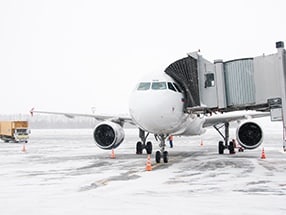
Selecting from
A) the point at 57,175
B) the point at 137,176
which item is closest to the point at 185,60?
the point at 137,176

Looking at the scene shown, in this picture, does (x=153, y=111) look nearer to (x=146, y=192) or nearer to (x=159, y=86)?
(x=159, y=86)

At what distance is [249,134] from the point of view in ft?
57.1

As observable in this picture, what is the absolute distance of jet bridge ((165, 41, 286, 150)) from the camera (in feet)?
40.8

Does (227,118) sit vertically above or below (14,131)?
above

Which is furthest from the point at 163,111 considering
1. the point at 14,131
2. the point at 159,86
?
the point at 14,131

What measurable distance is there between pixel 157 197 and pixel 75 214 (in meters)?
1.96

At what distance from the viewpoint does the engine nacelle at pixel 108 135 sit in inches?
703

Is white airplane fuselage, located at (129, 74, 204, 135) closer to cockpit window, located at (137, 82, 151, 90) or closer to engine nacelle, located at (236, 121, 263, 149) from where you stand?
cockpit window, located at (137, 82, 151, 90)

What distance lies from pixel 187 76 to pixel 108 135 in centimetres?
562

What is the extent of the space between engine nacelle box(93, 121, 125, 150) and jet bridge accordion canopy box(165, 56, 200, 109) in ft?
13.8

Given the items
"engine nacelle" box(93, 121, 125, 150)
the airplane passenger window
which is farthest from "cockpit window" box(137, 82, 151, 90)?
"engine nacelle" box(93, 121, 125, 150)

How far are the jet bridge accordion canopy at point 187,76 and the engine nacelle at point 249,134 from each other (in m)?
3.66

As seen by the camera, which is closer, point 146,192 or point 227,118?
point 146,192

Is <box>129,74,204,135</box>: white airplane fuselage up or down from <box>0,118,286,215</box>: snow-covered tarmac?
up
